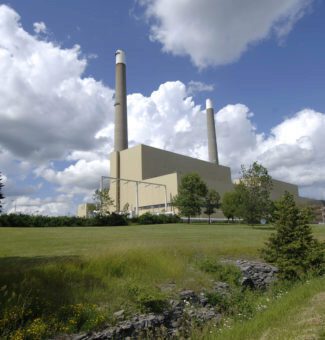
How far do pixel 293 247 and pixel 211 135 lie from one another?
87.2 m

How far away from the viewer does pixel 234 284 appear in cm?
1315

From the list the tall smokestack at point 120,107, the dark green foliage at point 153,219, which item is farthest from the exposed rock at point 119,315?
the tall smokestack at point 120,107

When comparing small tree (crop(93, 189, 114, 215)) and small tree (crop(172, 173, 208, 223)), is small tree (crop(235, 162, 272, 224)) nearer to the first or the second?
small tree (crop(172, 173, 208, 223))

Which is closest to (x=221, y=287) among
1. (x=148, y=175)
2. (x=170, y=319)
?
(x=170, y=319)

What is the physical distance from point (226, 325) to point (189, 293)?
2321 mm

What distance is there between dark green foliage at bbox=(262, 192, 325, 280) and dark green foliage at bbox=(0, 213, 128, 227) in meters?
30.1

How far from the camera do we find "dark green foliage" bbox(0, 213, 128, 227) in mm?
39031

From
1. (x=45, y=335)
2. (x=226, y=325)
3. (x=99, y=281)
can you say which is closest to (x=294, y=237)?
(x=226, y=325)

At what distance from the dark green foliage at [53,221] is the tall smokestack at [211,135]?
58.3 metres

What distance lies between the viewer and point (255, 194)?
4400 centimetres

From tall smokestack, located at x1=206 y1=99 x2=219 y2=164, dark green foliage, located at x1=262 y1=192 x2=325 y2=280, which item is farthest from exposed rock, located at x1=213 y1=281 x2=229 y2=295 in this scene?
tall smokestack, located at x1=206 y1=99 x2=219 y2=164

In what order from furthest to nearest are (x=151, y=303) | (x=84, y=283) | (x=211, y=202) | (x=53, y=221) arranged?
(x=211, y=202) → (x=53, y=221) → (x=84, y=283) → (x=151, y=303)

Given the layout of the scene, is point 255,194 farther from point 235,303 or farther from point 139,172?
point 139,172

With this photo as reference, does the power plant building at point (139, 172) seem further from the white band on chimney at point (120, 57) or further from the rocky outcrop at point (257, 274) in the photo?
the rocky outcrop at point (257, 274)
